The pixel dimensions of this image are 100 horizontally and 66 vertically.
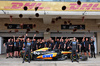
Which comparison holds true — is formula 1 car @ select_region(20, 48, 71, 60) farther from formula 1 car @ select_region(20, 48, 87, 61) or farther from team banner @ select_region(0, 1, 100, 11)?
team banner @ select_region(0, 1, 100, 11)

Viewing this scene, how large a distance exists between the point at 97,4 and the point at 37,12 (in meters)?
5.55

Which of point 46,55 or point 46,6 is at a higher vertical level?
point 46,6

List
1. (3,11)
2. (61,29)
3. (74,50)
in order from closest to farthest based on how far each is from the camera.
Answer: (74,50) < (3,11) < (61,29)

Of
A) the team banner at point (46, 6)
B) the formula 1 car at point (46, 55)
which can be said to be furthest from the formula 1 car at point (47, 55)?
the team banner at point (46, 6)

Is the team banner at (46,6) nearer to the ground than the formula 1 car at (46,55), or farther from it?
farther from it

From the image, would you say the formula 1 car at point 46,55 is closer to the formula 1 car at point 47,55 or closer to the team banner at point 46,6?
the formula 1 car at point 47,55

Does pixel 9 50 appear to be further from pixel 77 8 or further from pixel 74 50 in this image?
pixel 77 8

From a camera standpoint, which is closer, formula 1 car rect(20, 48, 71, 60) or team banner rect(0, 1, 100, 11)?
formula 1 car rect(20, 48, 71, 60)

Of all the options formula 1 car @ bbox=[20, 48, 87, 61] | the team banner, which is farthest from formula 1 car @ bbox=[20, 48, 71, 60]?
the team banner

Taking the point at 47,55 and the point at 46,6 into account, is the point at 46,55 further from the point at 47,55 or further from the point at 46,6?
the point at 46,6

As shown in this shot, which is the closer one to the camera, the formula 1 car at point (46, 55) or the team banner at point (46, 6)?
the formula 1 car at point (46, 55)

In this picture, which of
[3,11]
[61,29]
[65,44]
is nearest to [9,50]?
[3,11]

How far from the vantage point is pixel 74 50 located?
916 cm

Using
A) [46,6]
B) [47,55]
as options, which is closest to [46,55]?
[47,55]
